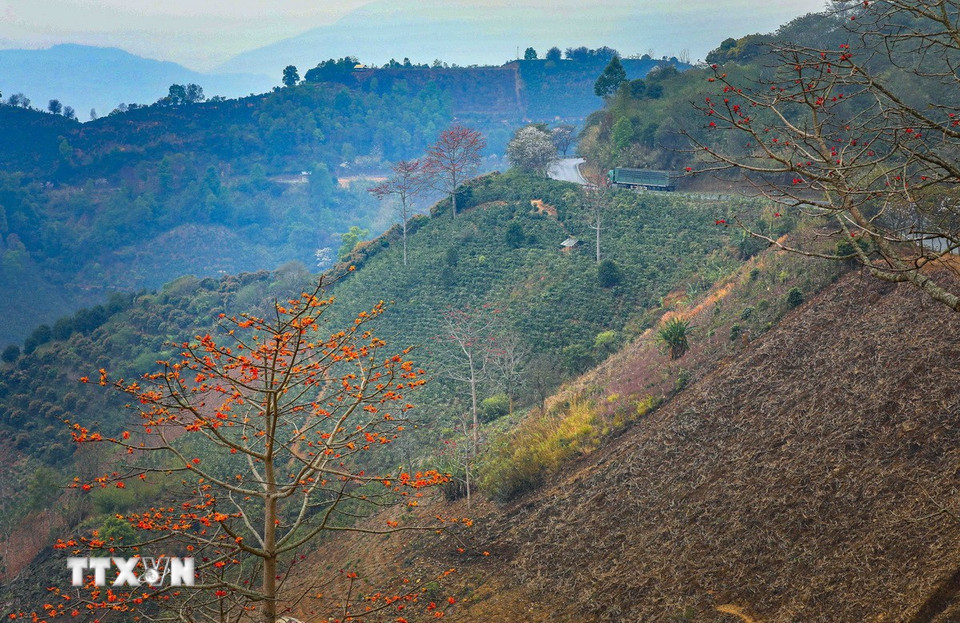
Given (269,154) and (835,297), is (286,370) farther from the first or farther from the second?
(269,154)

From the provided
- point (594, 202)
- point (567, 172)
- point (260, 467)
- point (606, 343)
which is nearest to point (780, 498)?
point (606, 343)

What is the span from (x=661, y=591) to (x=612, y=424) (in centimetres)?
710

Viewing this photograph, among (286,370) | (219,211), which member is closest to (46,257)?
(219,211)

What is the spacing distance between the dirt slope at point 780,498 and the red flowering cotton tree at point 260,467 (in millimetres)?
3689

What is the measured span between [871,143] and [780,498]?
278 inches

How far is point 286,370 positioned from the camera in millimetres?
7488

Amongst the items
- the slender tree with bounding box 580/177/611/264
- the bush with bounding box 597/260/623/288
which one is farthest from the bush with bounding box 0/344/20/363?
the bush with bounding box 597/260/623/288

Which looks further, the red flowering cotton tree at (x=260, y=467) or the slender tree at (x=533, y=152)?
the slender tree at (x=533, y=152)

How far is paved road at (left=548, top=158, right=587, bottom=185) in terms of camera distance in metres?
53.5

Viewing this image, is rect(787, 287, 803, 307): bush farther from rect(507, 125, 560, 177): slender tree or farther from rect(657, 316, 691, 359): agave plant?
rect(507, 125, 560, 177): slender tree

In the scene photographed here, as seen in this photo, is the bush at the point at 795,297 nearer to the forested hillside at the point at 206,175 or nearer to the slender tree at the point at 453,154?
the slender tree at the point at 453,154

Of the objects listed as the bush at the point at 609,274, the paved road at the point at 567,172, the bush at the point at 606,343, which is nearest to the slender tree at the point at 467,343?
the bush at the point at 606,343

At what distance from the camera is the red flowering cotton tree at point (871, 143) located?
7027mm

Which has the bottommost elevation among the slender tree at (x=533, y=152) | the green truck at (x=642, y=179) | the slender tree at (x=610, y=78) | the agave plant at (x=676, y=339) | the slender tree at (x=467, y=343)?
the slender tree at (x=467, y=343)
